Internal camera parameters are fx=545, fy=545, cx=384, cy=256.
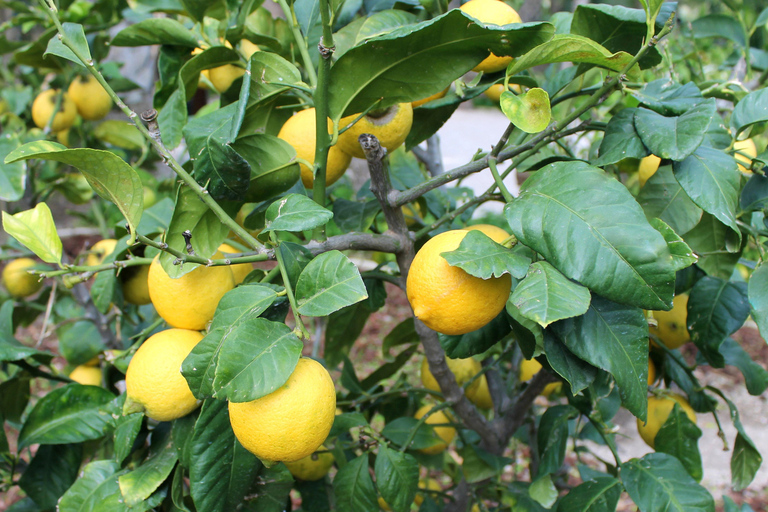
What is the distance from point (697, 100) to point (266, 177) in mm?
488

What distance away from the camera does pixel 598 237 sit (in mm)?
461

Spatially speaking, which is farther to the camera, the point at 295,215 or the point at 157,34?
the point at 157,34

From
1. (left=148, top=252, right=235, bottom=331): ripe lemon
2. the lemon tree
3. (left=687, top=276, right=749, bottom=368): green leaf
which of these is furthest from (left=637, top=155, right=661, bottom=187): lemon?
(left=148, top=252, right=235, bottom=331): ripe lemon

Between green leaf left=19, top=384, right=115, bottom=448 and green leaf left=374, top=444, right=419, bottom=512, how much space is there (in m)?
0.41

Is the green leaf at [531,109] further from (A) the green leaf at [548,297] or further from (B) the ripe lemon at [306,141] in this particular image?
(B) the ripe lemon at [306,141]

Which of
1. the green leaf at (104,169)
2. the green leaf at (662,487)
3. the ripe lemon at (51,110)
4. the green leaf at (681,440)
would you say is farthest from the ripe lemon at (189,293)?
the ripe lemon at (51,110)

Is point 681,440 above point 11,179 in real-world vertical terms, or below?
below

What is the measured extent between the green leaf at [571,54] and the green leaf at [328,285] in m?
0.25

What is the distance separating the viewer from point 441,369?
2.80 ft

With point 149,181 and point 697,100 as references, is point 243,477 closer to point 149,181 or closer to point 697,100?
point 697,100

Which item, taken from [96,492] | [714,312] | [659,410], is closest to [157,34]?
[96,492]

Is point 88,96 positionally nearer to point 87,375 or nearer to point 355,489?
point 87,375

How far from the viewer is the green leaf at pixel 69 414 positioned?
2.65 feet

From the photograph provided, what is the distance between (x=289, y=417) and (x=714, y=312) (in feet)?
2.01
